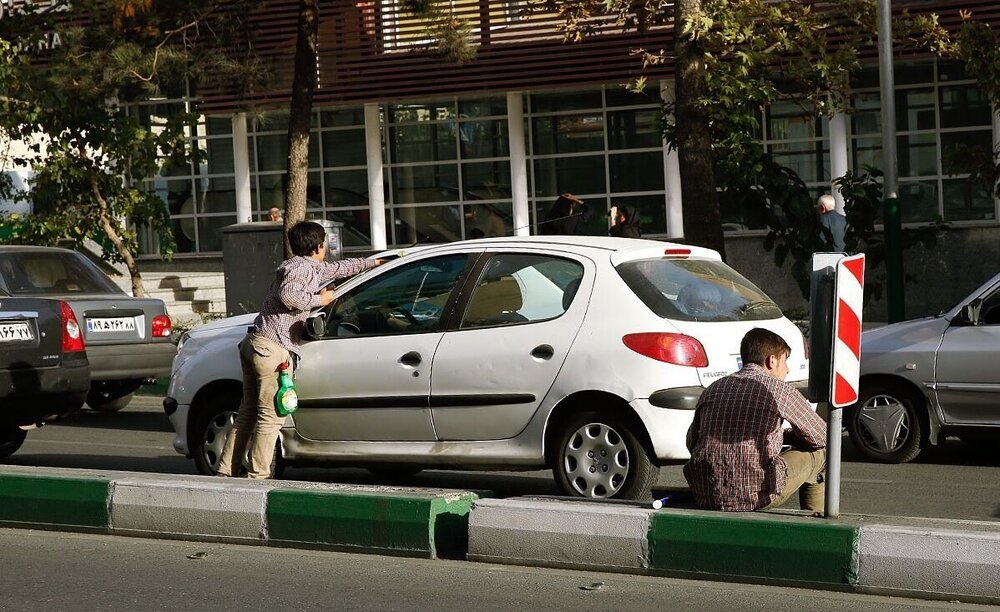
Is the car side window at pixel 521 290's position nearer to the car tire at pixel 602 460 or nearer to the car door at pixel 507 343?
the car door at pixel 507 343

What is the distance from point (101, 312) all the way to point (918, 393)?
7.60m

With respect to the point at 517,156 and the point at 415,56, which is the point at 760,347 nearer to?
the point at 415,56

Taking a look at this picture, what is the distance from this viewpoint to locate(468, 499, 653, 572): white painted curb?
6863 millimetres

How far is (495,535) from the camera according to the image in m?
7.18

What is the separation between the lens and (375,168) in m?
24.1

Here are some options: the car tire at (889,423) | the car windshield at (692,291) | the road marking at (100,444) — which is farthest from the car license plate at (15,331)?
the car tire at (889,423)

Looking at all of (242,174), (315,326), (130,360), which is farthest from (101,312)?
(242,174)

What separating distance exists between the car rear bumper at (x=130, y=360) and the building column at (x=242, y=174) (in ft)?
35.4

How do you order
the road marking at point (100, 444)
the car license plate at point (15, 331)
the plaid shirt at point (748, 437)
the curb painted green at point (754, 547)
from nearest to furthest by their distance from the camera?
the curb painted green at point (754, 547) → the plaid shirt at point (748, 437) → the car license plate at point (15, 331) → the road marking at point (100, 444)

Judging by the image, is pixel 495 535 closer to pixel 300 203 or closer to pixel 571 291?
pixel 571 291

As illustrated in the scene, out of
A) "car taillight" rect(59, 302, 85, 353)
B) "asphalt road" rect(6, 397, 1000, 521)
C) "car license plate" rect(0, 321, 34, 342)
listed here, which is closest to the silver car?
"asphalt road" rect(6, 397, 1000, 521)

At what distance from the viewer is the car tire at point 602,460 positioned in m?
8.18

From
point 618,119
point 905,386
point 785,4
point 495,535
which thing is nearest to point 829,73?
point 785,4

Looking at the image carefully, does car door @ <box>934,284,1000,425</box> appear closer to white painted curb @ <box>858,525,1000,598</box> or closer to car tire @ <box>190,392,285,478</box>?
white painted curb @ <box>858,525,1000,598</box>
